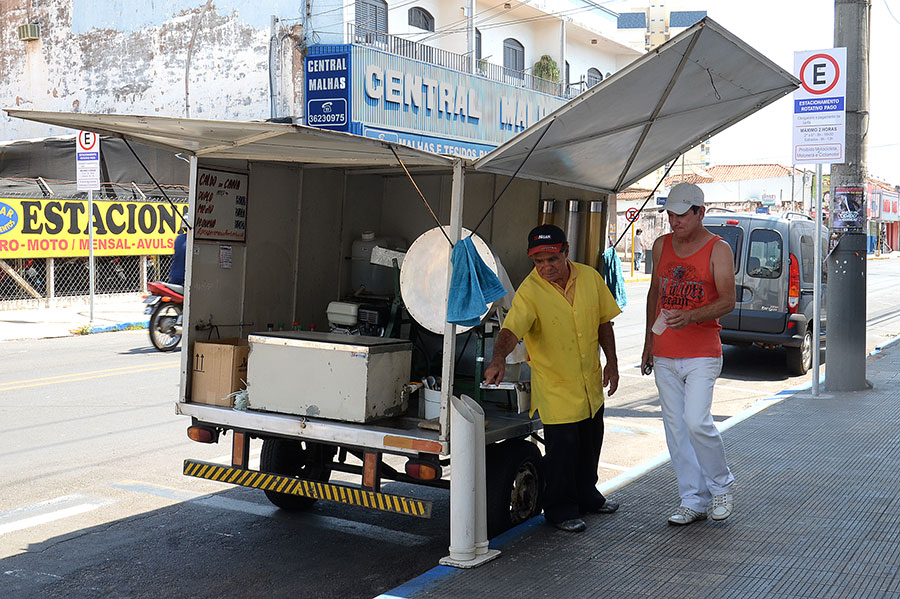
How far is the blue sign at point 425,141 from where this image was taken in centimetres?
2308

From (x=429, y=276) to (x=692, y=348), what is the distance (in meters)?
1.60

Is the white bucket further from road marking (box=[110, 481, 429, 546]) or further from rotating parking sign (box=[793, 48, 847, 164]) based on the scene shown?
rotating parking sign (box=[793, 48, 847, 164])

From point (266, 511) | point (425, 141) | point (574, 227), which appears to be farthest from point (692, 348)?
point (425, 141)

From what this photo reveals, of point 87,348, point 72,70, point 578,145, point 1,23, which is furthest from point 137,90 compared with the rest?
point 578,145

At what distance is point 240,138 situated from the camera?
5.21 m

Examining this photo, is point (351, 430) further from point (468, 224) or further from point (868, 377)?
point (868, 377)

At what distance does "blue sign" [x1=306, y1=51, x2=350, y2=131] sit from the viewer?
23000mm

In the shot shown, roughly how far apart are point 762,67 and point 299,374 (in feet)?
10.7

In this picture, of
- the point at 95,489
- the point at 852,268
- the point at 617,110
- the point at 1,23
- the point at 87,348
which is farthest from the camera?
the point at 1,23

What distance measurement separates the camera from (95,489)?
6.70 metres

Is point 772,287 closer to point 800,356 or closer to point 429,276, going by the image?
point 800,356

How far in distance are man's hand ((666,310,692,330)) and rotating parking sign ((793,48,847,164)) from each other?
16.7 feet

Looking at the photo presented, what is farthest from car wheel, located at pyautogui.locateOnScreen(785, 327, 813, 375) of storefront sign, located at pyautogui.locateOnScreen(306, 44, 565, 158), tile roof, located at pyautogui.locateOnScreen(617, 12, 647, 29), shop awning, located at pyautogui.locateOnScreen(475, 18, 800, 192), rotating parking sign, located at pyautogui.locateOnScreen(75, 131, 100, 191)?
tile roof, located at pyautogui.locateOnScreen(617, 12, 647, 29)

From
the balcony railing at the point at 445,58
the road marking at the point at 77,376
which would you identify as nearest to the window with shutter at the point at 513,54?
the balcony railing at the point at 445,58
